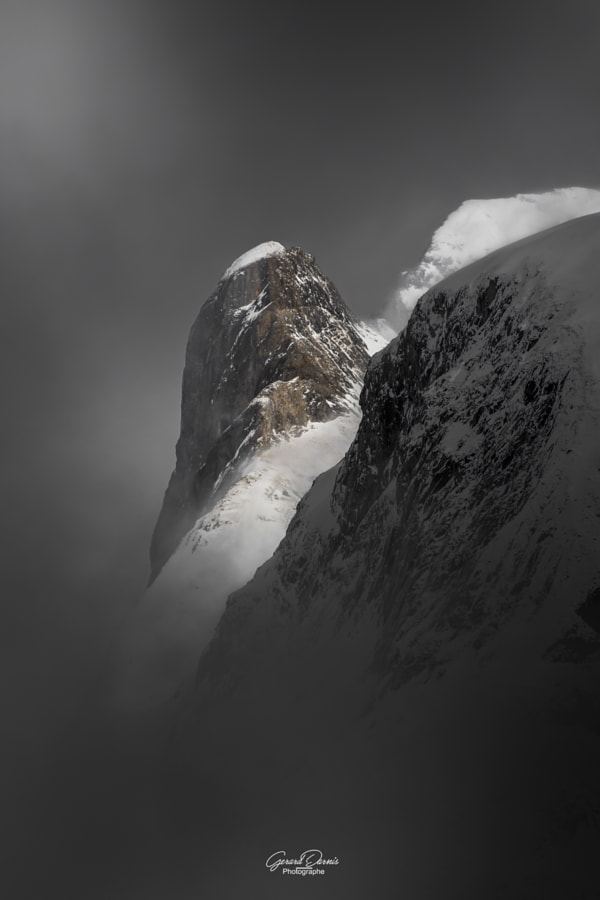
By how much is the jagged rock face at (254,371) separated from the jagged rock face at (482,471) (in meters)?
49.0

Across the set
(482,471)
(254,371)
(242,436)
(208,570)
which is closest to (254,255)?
(254,371)

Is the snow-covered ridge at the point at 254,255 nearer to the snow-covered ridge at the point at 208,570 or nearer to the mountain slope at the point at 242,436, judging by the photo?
the mountain slope at the point at 242,436

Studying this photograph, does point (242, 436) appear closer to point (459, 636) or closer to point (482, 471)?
point (482, 471)

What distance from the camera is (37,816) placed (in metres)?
52.9

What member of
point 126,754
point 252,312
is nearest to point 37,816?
point 126,754

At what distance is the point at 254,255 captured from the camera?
11438 centimetres

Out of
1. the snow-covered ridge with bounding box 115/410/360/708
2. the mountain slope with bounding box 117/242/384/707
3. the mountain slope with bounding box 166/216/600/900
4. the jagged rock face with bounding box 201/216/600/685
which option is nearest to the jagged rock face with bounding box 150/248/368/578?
the mountain slope with bounding box 117/242/384/707

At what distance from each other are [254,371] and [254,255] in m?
25.2

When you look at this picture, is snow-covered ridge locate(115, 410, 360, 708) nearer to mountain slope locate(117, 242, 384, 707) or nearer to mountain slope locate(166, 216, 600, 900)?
mountain slope locate(117, 242, 384, 707)

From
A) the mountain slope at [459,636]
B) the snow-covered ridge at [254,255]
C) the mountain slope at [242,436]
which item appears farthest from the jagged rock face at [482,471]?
the snow-covered ridge at [254,255]

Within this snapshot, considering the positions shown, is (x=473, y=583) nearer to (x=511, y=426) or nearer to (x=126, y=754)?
(x=511, y=426)

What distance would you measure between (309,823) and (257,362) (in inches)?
3203

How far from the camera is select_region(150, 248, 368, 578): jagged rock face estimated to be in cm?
8600

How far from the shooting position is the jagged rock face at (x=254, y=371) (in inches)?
3386
